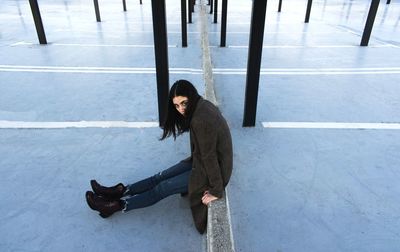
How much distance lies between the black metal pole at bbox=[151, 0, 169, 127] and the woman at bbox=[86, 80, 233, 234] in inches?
29.4

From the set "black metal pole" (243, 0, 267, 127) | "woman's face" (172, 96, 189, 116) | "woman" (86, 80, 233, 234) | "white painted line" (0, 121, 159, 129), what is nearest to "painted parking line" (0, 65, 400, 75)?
"white painted line" (0, 121, 159, 129)

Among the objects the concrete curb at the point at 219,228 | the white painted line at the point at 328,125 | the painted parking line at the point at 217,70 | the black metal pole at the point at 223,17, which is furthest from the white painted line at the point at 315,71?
the concrete curb at the point at 219,228

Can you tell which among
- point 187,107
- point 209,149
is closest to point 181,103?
point 187,107

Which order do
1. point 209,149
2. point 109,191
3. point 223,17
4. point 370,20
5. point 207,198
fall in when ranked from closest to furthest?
1. point 209,149
2. point 207,198
3. point 109,191
4. point 223,17
5. point 370,20

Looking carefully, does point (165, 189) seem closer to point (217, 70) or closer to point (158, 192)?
point (158, 192)

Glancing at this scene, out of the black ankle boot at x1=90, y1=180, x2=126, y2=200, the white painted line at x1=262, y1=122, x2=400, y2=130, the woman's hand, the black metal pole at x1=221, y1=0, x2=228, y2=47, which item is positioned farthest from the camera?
the black metal pole at x1=221, y1=0, x2=228, y2=47

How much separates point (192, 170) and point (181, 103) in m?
0.52

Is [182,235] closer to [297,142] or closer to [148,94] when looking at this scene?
[297,142]

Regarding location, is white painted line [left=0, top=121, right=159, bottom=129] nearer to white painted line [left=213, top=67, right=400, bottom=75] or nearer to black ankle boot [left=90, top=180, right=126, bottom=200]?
black ankle boot [left=90, top=180, right=126, bottom=200]

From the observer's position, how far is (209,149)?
1.84m

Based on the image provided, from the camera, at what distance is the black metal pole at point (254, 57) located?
2.88 m

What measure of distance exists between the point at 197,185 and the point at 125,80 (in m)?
3.44

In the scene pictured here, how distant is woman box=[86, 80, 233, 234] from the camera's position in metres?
1.83

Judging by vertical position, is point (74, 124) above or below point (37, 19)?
below
